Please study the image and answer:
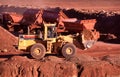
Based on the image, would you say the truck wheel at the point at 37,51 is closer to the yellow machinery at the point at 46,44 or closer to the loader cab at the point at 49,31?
the yellow machinery at the point at 46,44

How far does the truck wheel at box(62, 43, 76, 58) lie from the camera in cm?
2739

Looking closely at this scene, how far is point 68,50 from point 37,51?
2.10 m

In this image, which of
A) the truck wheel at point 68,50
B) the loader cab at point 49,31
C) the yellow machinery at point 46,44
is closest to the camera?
the loader cab at point 49,31

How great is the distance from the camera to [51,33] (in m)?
26.7

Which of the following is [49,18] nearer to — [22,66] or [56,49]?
[56,49]

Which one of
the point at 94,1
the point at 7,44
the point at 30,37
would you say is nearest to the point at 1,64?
the point at 30,37

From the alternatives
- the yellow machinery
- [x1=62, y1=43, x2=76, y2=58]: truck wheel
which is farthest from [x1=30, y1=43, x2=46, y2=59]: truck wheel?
[x1=62, y1=43, x2=76, y2=58]: truck wheel

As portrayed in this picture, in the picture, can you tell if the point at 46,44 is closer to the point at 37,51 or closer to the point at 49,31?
the point at 37,51

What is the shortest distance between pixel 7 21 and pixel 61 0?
47723mm

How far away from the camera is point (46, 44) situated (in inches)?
1072

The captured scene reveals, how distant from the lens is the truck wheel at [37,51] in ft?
88.0

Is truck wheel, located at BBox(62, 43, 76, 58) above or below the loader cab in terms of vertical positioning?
below

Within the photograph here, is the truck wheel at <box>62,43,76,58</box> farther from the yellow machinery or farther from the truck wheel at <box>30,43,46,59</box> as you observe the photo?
the truck wheel at <box>30,43,46,59</box>

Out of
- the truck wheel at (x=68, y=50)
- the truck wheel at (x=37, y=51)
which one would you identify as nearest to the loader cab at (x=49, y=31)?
the truck wheel at (x=37, y=51)
